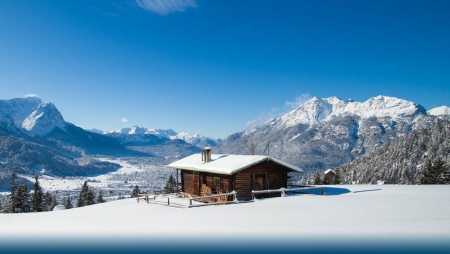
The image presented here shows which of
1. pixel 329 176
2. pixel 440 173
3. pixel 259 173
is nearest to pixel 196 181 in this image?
pixel 259 173

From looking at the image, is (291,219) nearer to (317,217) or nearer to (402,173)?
(317,217)

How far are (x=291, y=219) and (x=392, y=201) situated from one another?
9427 mm

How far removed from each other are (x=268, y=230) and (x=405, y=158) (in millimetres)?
109570

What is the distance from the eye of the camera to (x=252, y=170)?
1009 inches

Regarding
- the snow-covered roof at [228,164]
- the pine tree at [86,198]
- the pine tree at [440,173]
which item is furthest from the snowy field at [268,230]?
the pine tree at [86,198]

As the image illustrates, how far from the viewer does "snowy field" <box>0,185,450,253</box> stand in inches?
435

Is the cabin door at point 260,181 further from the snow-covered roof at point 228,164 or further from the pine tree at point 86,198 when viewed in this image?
the pine tree at point 86,198

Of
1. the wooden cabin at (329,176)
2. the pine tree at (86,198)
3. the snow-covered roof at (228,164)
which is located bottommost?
the pine tree at (86,198)

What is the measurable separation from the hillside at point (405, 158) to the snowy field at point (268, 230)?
78.6 m

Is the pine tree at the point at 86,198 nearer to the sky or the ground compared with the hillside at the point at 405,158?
nearer to the ground

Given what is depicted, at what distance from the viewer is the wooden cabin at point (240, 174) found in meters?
24.8

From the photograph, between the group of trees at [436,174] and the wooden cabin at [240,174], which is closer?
the wooden cabin at [240,174]

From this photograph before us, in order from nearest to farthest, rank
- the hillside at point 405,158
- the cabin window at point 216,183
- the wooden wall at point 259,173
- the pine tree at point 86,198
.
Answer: the wooden wall at point 259,173
the cabin window at point 216,183
the pine tree at point 86,198
the hillside at point 405,158

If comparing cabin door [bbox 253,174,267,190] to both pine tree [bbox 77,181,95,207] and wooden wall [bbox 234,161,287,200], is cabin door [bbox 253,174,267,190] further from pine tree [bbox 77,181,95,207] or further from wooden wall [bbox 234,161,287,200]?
pine tree [bbox 77,181,95,207]
